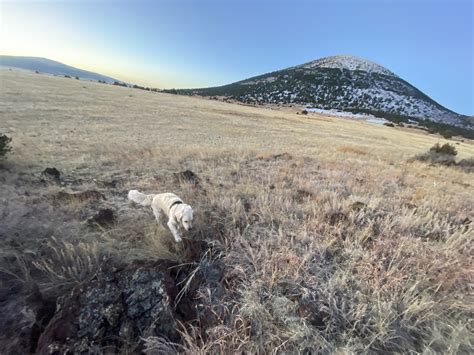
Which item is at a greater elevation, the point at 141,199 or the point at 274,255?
the point at 274,255

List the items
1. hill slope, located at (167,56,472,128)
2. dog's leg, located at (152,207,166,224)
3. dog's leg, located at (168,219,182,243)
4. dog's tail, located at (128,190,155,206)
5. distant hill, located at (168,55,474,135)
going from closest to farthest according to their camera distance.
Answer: dog's leg, located at (168,219,182,243) → dog's leg, located at (152,207,166,224) → dog's tail, located at (128,190,155,206) → distant hill, located at (168,55,474,135) → hill slope, located at (167,56,472,128)

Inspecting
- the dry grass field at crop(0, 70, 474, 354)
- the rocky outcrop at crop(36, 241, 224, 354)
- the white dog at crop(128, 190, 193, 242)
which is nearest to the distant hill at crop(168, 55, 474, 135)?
the dry grass field at crop(0, 70, 474, 354)

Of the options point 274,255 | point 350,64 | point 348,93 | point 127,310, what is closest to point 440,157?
point 274,255

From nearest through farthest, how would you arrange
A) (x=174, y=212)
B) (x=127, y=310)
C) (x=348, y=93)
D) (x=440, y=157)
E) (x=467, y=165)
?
(x=127, y=310) < (x=174, y=212) < (x=467, y=165) < (x=440, y=157) < (x=348, y=93)

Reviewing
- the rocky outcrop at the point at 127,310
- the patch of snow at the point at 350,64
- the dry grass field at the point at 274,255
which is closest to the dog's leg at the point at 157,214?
the dry grass field at the point at 274,255

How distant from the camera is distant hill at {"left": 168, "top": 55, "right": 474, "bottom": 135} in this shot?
263 ft

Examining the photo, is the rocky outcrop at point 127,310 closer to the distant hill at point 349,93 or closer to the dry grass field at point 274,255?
the dry grass field at point 274,255

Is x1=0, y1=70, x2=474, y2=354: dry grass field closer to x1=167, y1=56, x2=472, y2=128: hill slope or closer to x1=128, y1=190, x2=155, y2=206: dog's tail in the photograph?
x1=128, y1=190, x2=155, y2=206: dog's tail

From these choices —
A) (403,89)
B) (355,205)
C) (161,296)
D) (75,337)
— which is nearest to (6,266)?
(75,337)

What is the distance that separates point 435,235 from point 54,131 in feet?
47.4

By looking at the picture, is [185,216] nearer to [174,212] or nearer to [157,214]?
[174,212]

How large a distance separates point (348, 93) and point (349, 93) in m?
0.34

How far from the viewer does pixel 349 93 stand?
91312mm

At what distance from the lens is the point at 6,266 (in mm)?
3027
